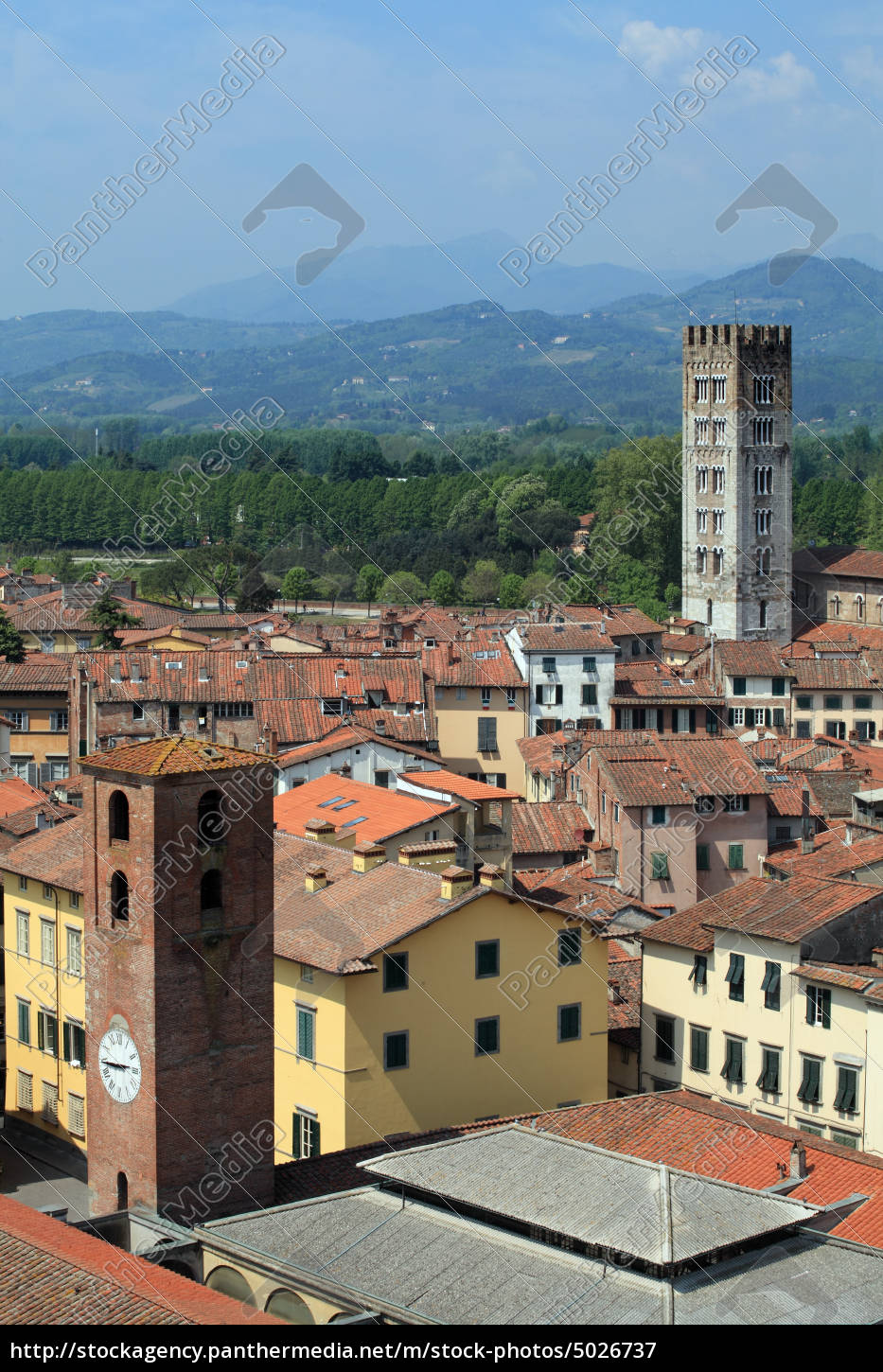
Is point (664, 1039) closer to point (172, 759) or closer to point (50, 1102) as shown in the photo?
point (50, 1102)

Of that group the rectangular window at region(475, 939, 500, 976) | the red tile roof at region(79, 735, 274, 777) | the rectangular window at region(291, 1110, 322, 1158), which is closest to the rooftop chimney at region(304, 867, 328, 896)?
the rectangular window at region(475, 939, 500, 976)

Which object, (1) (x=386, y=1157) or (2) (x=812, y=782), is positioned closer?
(1) (x=386, y=1157)

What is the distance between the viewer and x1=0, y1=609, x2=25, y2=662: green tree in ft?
226

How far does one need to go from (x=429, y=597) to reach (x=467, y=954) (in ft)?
281

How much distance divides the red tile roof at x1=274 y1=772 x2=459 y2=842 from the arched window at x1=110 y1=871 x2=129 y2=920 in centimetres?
1027

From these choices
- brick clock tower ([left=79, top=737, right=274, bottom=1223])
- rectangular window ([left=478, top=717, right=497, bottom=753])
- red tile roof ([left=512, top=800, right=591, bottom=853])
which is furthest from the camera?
rectangular window ([left=478, top=717, right=497, bottom=753])

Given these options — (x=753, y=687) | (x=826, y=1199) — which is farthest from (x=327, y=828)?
(x=753, y=687)

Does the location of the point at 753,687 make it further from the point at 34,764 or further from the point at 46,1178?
the point at 46,1178

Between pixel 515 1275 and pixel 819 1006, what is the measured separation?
11.1m

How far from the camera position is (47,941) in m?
32.0

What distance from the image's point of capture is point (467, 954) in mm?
28938

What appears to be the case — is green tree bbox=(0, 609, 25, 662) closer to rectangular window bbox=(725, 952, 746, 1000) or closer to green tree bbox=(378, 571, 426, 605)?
green tree bbox=(378, 571, 426, 605)

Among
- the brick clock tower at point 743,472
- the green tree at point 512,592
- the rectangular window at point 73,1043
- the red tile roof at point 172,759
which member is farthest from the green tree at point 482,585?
the red tile roof at point 172,759
